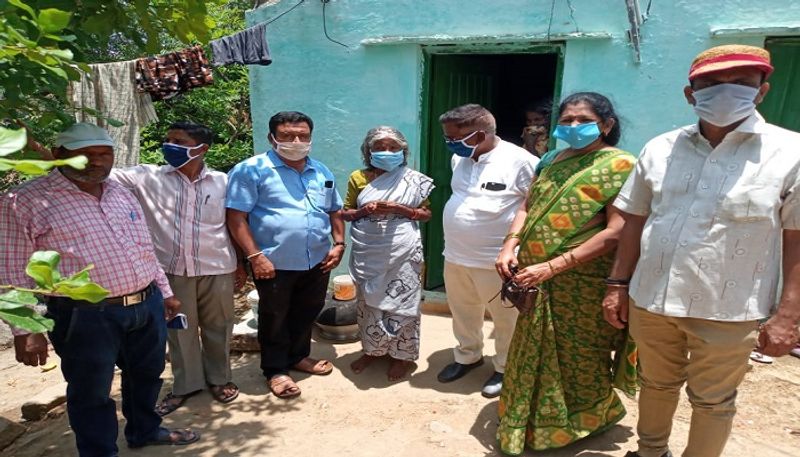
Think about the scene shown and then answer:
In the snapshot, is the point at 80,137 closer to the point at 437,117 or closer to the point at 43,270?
the point at 43,270

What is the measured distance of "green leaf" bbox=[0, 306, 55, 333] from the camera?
104 cm

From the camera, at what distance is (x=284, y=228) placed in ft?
10.3

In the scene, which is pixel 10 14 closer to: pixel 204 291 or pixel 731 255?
pixel 204 291

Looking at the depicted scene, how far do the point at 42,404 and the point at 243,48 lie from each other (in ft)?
10.1

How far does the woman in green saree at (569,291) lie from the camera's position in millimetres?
2375

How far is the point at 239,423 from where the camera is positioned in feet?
10.1

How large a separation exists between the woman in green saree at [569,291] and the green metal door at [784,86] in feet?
6.39

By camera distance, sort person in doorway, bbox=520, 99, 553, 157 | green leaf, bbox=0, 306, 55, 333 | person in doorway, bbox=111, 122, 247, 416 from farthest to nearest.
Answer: person in doorway, bbox=520, 99, 553, 157, person in doorway, bbox=111, 122, 247, 416, green leaf, bbox=0, 306, 55, 333

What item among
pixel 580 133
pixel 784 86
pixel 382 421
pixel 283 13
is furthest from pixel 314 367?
pixel 784 86

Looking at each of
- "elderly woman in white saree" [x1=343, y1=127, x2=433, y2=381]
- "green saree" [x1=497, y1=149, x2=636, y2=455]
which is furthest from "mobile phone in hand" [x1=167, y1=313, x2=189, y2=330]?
"green saree" [x1=497, y1=149, x2=636, y2=455]

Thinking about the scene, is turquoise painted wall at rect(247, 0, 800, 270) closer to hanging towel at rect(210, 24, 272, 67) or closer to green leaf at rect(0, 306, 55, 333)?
hanging towel at rect(210, 24, 272, 67)

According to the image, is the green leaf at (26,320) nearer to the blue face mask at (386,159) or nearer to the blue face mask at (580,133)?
the blue face mask at (580,133)

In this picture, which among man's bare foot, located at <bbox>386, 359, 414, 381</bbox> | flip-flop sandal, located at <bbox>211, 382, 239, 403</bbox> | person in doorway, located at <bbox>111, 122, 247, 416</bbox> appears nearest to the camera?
person in doorway, located at <bbox>111, 122, 247, 416</bbox>

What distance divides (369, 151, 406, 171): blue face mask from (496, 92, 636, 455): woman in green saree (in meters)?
0.94
